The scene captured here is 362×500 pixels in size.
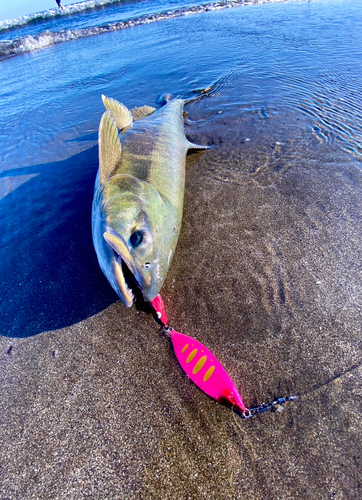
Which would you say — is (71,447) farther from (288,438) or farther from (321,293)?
(321,293)

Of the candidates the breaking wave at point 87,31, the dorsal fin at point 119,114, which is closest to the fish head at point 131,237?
the dorsal fin at point 119,114

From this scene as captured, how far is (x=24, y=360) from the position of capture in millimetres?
2350

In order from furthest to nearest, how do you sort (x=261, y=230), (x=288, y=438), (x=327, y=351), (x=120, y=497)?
(x=261, y=230) → (x=327, y=351) → (x=288, y=438) → (x=120, y=497)

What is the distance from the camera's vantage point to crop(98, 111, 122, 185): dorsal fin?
2625 mm

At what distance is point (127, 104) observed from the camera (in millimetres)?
6383

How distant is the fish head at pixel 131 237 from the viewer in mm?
2002

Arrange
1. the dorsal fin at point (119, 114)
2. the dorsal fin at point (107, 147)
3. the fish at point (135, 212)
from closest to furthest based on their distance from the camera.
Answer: the fish at point (135, 212) → the dorsal fin at point (107, 147) → the dorsal fin at point (119, 114)

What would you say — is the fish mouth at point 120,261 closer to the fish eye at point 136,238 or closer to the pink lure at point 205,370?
the fish eye at point 136,238

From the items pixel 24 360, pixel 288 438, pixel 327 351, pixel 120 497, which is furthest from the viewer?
pixel 24 360

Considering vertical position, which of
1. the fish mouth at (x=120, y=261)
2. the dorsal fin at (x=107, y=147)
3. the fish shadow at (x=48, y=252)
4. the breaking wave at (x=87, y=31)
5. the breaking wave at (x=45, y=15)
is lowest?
the fish shadow at (x=48, y=252)

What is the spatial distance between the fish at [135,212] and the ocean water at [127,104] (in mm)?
750

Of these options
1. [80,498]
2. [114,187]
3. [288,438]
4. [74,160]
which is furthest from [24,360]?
[74,160]

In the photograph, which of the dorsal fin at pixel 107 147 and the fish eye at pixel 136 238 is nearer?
the fish eye at pixel 136 238

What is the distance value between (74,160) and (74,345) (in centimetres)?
339
